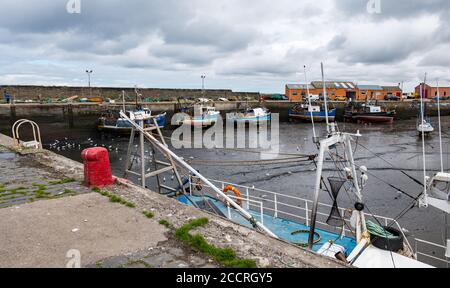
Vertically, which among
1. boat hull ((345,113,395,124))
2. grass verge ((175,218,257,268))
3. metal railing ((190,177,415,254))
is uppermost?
boat hull ((345,113,395,124))

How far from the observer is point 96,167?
852cm

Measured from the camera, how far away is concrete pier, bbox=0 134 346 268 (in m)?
4.81

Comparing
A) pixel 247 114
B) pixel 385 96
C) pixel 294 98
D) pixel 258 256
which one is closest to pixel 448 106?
pixel 385 96

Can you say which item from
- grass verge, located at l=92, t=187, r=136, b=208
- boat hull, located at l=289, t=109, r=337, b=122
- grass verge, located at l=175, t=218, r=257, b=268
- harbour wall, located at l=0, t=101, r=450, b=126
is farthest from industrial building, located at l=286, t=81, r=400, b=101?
grass verge, located at l=175, t=218, r=257, b=268

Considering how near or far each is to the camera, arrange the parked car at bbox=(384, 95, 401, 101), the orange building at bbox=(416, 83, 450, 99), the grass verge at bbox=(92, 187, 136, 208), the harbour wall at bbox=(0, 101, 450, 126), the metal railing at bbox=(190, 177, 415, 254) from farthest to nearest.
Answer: the orange building at bbox=(416, 83, 450, 99), the parked car at bbox=(384, 95, 401, 101), the harbour wall at bbox=(0, 101, 450, 126), the metal railing at bbox=(190, 177, 415, 254), the grass verge at bbox=(92, 187, 136, 208)

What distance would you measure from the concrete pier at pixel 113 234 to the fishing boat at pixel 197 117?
3842 centimetres

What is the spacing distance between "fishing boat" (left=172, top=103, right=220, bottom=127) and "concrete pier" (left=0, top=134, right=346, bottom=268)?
126 ft

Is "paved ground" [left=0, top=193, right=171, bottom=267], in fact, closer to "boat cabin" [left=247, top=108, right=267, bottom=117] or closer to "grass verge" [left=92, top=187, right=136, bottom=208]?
"grass verge" [left=92, top=187, right=136, bottom=208]

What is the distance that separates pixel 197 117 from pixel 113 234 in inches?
1633

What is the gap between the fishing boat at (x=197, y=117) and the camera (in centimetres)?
4669

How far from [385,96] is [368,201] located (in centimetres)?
7281

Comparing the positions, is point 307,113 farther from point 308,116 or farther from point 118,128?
point 118,128
